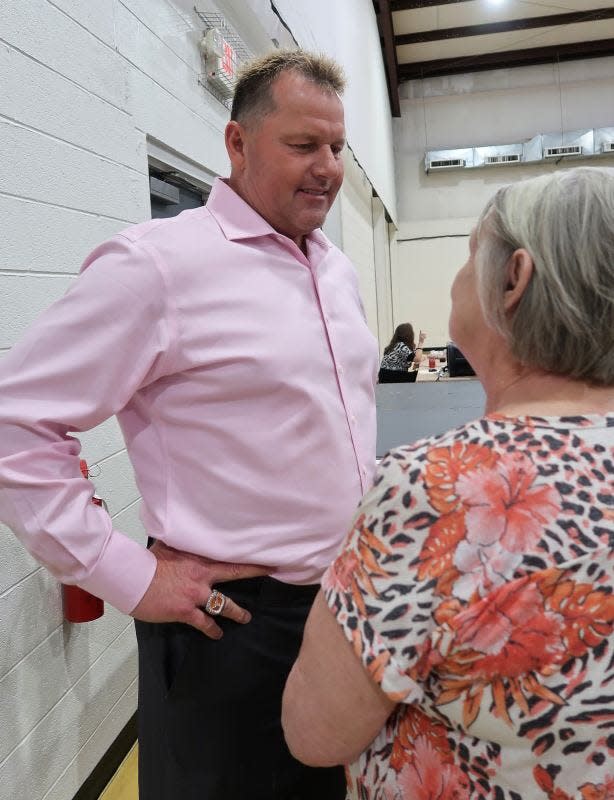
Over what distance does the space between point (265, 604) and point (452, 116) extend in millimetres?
10292

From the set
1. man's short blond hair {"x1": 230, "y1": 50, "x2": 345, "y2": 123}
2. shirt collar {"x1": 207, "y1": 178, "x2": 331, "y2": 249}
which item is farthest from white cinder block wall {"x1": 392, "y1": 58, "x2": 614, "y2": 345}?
shirt collar {"x1": 207, "y1": 178, "x2": 331, "y2": 249}

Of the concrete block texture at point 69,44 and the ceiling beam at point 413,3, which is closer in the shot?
the concrete block texture at point 69,44

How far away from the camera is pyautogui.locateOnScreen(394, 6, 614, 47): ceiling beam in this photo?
825 centimetres

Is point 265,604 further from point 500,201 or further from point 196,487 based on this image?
point 500,201

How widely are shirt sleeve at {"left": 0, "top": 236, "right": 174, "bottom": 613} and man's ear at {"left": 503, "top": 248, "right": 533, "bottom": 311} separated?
1.82ft

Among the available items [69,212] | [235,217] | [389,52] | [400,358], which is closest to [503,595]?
[235,217]

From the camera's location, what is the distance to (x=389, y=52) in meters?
8.43

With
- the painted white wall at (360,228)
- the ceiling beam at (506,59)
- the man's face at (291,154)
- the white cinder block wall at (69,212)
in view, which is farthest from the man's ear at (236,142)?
the ceiling beam at (506,59)

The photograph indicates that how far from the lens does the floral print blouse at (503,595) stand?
0.61 metres

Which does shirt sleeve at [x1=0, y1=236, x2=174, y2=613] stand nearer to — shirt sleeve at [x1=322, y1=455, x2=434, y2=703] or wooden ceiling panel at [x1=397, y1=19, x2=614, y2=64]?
shirt sleeve at [x1=322, y1=455, x2=434, y2=703]

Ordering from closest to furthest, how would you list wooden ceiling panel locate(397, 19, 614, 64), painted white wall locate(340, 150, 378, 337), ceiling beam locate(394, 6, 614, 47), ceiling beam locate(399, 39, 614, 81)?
painted white wall locate(340, 150, 378, 337), ceiling beam locate(394, 6, 614, 47), wooden ceiling panel locate(397, 19, 614, 64), ceiling beam locate(399, 39, 614, 81)

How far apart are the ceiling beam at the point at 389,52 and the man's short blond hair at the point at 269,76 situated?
7.03 m

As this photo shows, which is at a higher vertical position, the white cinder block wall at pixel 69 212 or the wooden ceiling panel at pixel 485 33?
the wooden ceiling panel at pixel 485 33

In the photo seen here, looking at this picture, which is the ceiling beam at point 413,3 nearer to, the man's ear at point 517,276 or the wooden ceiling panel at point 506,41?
the wooden ceiling panel at point 506,41
